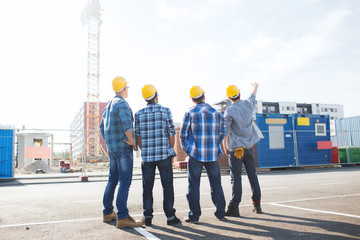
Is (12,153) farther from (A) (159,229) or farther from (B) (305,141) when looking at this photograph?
(B) (305,141)

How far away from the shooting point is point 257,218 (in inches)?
160

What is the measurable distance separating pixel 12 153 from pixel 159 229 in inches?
444

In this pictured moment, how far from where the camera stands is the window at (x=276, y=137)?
632 inches

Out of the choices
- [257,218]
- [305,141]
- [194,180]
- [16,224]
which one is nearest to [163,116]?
Answer: [194,180]

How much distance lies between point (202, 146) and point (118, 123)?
1.19 m

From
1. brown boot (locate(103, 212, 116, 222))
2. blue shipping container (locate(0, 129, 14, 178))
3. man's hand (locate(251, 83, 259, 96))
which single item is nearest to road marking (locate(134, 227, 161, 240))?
brown boot (locate(103, 212, 116, 222))

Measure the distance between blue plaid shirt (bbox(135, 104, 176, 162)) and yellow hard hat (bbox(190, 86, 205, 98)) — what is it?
464mm

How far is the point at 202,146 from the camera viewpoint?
415cm

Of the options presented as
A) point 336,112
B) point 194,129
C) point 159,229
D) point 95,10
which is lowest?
point 159,229

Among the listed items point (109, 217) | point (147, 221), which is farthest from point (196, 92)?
point (109, 217)

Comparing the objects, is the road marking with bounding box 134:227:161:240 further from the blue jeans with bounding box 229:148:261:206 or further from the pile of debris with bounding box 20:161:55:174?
the pile of debris with bounding box 20:161:55:174

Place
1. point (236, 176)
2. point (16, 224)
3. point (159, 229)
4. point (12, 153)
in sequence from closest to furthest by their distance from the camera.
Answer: point (159, 229)
point (16, 224)
point (236, 176)
point (12, 153)

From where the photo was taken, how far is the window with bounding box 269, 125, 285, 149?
1606 cm

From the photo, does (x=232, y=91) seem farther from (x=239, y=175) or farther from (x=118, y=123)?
(x=118, y=123)
